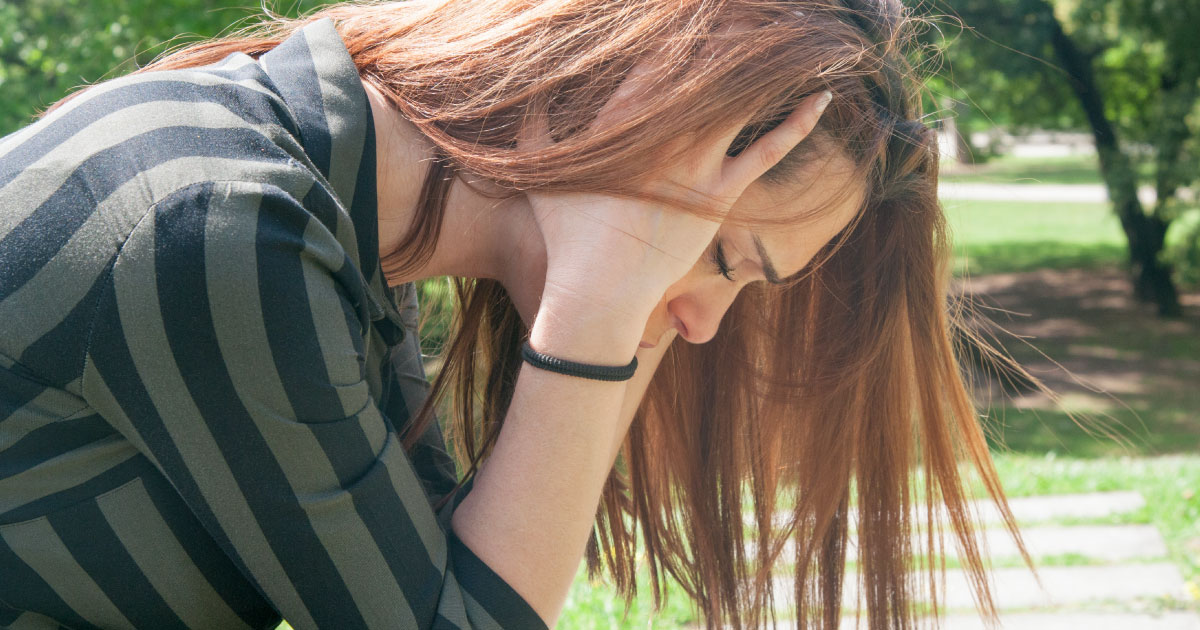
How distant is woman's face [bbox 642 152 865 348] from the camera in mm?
1834

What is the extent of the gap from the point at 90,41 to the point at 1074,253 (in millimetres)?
14918

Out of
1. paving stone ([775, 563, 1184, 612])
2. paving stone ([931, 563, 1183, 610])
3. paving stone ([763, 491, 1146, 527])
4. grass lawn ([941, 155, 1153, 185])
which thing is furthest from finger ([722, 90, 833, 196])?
grass lawn ([941, 155, 1153, 185])

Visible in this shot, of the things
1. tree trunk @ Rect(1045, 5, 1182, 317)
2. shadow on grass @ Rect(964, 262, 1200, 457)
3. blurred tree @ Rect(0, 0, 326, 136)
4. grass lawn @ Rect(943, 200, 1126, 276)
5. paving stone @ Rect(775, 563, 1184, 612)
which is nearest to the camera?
paving stone @ Rect(775, 563, 1184, 612)

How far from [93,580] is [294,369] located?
15.9 inches

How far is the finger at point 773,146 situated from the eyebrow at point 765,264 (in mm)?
173

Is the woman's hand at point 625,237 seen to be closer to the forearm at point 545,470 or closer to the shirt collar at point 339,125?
the forearm at point 545,470

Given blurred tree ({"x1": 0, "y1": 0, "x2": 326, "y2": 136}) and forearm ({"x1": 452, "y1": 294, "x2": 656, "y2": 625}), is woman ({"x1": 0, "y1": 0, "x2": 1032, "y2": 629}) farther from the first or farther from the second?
blurred tree ({"x1": 0, "y1": 0, "x2": 326, "y2": 136})

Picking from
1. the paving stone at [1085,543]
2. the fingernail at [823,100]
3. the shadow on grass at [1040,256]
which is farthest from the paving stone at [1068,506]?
the shadow on grass at [1040,256]

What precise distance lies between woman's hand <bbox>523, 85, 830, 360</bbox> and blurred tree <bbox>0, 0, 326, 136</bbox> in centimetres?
433

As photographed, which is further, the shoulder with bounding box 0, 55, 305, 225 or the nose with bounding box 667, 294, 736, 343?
the nose with bounding box 667, 294, 736, 343

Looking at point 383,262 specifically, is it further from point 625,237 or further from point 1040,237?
point 1040,237

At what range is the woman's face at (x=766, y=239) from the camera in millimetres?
1834

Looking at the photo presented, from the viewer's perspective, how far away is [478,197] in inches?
67.5

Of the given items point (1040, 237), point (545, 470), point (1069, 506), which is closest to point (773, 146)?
point (545, 470)
